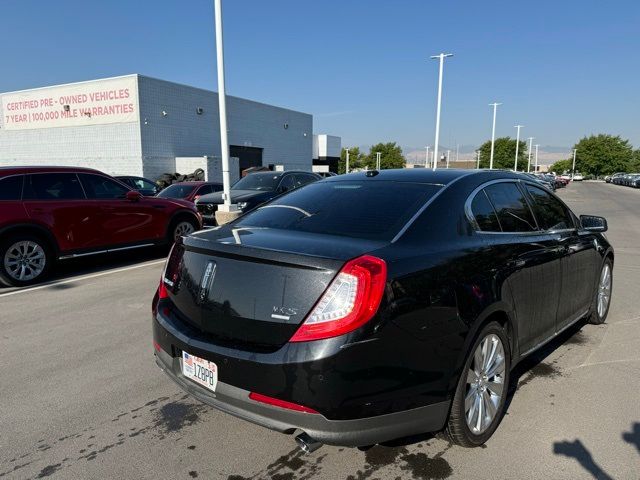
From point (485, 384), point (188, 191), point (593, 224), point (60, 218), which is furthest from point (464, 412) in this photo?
point (188, 191)

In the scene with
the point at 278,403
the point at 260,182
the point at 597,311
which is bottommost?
the point at 597,311

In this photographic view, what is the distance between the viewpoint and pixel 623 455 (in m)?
2.87

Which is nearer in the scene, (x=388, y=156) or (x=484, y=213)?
(x=484, y=213)

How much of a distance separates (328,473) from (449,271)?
1327 mm

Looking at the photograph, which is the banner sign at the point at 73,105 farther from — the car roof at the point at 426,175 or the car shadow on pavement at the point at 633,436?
the car shadow on pavement at the point at 633,436

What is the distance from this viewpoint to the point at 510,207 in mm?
3631

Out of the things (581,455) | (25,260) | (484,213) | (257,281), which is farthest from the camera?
(25,260)

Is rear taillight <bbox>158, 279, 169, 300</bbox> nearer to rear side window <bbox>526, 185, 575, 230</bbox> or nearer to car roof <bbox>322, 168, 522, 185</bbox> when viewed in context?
car roof <bbox>322, 168, 522, 185</bbox>

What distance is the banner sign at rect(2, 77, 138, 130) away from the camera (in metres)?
26.8

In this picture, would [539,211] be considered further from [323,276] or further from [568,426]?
[323,276]

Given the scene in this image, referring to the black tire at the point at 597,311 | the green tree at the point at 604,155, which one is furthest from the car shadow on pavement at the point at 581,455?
the green tree at the point at 604,155

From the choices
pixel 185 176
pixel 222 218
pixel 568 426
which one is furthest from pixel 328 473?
pixel 185 176

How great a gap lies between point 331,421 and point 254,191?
11334mm

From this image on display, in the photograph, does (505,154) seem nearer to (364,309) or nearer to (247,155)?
(247,155)
